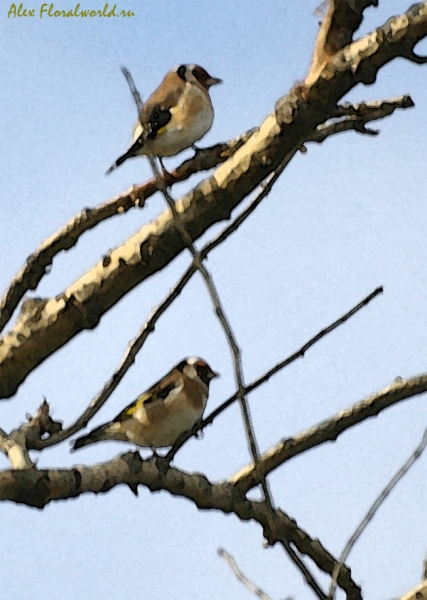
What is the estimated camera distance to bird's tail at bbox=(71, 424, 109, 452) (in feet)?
15.1

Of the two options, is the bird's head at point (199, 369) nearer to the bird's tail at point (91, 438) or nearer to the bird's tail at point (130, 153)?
the bird's tail at point (91, 438)

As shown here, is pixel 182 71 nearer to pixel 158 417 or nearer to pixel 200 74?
pixel 200 74

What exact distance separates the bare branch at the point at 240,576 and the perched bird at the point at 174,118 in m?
2.23

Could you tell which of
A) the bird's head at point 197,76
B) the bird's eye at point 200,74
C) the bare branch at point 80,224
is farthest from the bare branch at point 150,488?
the bird's eye at point 200,74

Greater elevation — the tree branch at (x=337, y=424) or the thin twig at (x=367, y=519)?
the tree branch at (x=337, y=424)

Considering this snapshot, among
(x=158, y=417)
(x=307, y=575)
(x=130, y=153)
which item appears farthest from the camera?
(x=158, y=417)

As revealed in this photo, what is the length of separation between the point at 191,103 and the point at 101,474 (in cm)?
248

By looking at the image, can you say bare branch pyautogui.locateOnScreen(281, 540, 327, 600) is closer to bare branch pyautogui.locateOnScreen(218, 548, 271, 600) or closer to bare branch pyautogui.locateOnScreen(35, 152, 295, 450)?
bare branch pyautogui.locateOnScreen(218, 548, 271, 600)

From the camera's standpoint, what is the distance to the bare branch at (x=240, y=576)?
2580mm

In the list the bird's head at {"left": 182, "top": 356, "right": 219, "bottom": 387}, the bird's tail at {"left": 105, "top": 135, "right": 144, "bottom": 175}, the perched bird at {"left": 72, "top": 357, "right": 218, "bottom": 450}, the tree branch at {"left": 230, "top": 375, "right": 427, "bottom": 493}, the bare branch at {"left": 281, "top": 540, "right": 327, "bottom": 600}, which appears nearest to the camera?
the bare branch at {"left": 281, "top": 540, "right": 327, "bottom": 600}

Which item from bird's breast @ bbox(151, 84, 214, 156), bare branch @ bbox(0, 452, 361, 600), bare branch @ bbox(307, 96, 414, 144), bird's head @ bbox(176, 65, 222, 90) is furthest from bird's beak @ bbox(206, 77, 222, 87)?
bare branch @ bbox(0, 452, 361, 600)

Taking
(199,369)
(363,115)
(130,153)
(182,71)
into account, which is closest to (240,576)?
(363,115)

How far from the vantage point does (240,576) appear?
8.73 ft

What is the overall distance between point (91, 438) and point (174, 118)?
173 cm
